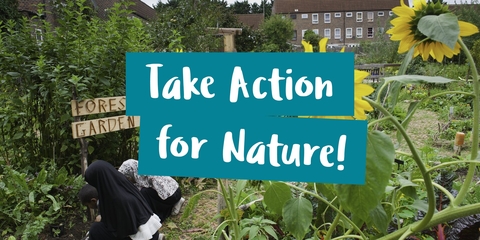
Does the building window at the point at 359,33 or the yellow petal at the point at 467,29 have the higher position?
the building window at the point at 359,33

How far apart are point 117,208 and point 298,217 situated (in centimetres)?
194

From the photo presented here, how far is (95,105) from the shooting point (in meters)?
2.99

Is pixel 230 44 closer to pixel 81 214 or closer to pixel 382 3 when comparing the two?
pixel 81 214

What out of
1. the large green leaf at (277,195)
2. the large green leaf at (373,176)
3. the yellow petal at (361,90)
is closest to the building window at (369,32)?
the large green leaf at (277,195)

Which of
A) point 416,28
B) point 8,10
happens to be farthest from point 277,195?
point 8,10

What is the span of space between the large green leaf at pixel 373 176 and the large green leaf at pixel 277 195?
0.94ft

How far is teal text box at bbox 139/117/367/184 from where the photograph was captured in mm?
697

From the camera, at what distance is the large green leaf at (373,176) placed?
552 mm

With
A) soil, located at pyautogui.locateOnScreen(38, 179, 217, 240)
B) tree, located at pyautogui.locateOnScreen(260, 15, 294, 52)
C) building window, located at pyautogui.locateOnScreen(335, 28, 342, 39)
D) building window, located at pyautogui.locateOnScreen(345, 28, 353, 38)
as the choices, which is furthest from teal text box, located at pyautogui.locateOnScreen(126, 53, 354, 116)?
building window, located at pyautogui.locateOnScreen(345, 28, 353, 38)

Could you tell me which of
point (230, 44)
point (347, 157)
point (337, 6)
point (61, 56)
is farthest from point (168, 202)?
point (337, 6)

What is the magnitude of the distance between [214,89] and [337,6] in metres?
45.1

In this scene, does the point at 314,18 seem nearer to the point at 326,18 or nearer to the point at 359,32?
the point at 326,18

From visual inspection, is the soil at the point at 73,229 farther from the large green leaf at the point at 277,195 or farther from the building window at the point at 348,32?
the building window at the point at 348,32

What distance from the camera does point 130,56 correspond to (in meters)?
0.79
